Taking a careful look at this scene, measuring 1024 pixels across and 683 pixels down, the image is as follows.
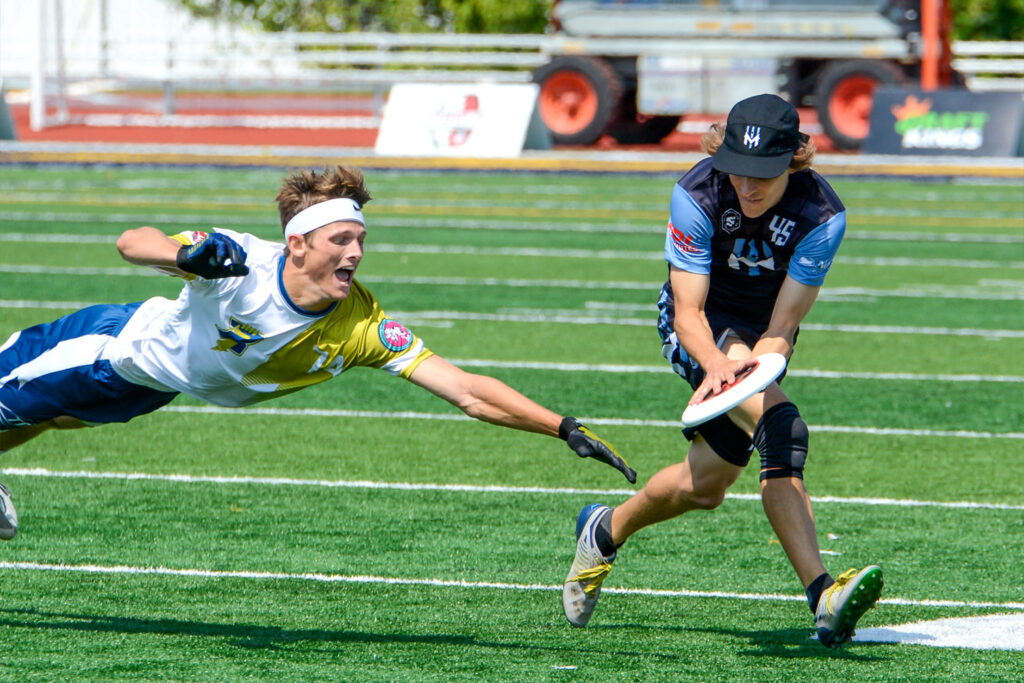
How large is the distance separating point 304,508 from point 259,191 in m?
15.6

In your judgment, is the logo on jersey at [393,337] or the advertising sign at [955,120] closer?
the logo on jersey at [393,337]

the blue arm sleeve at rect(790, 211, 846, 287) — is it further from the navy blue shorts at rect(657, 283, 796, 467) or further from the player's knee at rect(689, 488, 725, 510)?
the player's knee at rect(689, 488, 725, 510)

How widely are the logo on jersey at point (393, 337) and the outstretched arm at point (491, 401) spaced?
91 mm

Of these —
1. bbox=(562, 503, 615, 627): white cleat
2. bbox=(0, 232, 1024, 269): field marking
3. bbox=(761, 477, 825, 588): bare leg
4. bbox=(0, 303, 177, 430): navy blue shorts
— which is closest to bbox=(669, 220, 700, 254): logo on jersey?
bbox=(761, 477, 825, 588): bare leg

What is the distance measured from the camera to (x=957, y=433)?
8.70 m

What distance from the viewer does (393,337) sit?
5227 millimetres

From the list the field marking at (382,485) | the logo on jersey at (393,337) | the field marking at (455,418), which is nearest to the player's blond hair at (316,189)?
the logo on jersey at (393,337)

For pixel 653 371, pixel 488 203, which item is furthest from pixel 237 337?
pixel 488 203

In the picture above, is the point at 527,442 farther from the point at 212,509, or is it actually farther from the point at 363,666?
the point at 363,666

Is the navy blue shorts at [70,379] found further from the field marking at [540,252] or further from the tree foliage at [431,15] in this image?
the tree foliage at [431,15]

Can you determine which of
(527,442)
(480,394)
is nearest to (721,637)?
(480,394)

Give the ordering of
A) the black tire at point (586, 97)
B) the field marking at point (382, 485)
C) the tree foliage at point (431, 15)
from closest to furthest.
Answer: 1. the field marking at point (382, 485)
2. the black tire at point (586, 97)
3. the tree foliage at point (431, 15)

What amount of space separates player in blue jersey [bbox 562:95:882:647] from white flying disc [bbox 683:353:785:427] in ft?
0.15

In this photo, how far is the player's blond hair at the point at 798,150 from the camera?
510 centimetres
